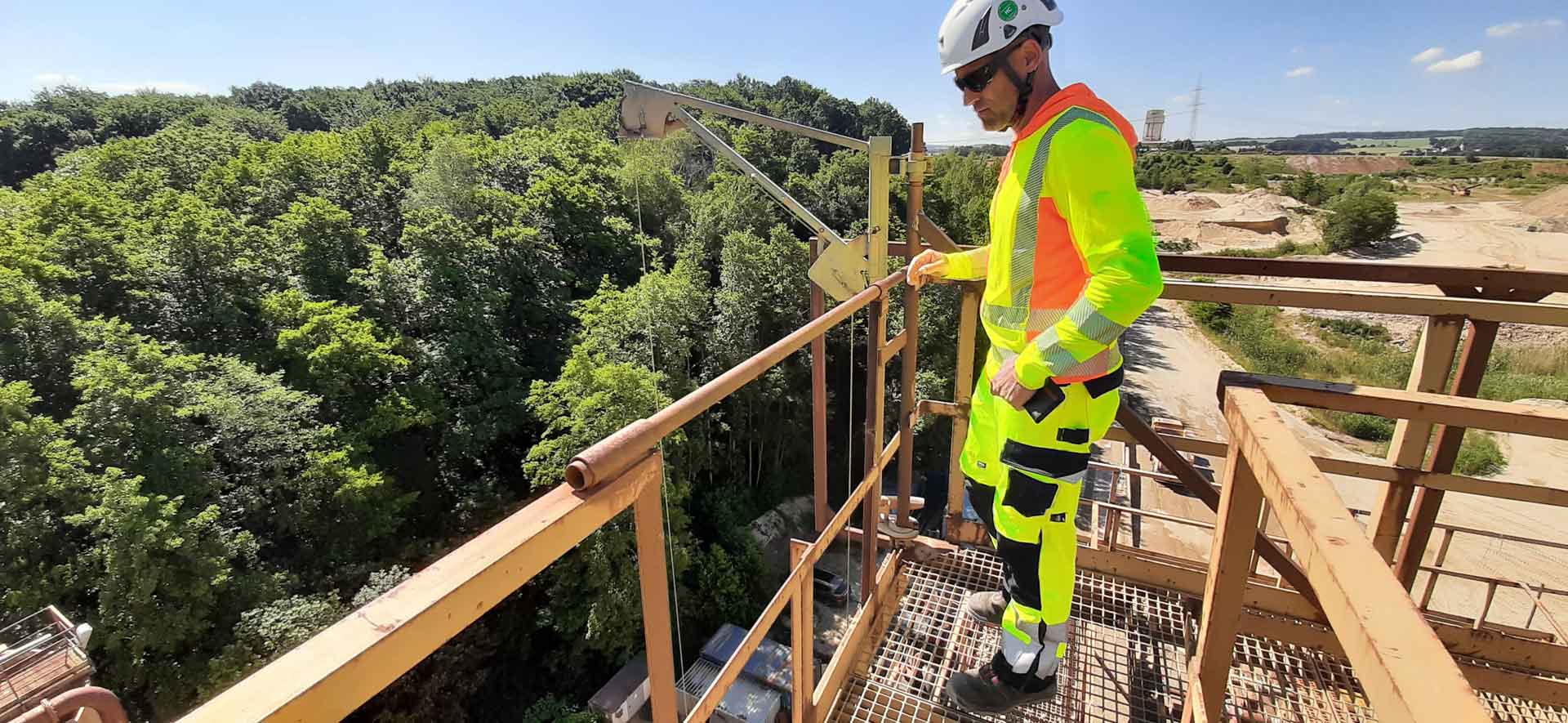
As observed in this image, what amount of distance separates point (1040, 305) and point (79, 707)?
17.2 ft

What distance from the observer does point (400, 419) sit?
19859mm

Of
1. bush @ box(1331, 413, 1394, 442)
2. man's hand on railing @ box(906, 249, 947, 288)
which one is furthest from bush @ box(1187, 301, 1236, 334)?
man's hand on railing @ box(906, 249, 947, 288)

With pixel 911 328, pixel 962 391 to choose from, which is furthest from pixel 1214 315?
pixel 911 328

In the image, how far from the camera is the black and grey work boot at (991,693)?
8.77ft

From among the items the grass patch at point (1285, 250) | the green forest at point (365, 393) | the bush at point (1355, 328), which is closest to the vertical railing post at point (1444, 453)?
the green forest at point (365, 393)

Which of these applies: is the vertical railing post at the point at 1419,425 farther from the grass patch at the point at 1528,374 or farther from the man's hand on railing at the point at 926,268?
the grass patch at the point at 1528,374

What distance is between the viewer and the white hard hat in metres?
2.25

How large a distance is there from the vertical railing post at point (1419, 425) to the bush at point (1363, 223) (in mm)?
47406

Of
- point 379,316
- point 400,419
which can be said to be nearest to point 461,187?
point 379,316

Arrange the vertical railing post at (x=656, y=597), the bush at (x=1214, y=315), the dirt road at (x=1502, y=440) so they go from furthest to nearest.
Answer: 1. the bush at (x=1214, y=315)
2. the dirt road at (x=1502, y=440)
3. the vertical railing post at (x=656, y=597)

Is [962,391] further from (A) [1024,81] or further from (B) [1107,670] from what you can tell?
(A) [1024,81]

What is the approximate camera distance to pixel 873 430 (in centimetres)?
338

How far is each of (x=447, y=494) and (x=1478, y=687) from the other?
23.1 metres

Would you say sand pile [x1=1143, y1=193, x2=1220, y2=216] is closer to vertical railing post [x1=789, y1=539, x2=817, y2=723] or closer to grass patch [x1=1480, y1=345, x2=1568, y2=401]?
grass patch [x1=1480, y1=345, x2=1568, y2=401]
